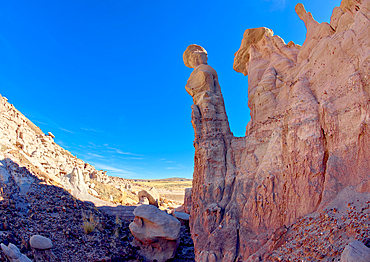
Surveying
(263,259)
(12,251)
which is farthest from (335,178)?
(12,251)

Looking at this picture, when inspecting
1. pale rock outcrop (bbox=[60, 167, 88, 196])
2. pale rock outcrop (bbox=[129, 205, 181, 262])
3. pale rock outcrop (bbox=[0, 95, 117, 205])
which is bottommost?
pale rock outcrop (bbox=[129, 205, 181, 262])

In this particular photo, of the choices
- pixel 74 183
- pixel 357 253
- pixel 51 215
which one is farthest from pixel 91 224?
pixel 357 253

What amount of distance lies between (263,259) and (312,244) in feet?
6.98

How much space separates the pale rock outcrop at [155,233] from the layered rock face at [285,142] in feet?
10.5

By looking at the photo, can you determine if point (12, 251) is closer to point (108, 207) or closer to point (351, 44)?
point (108, 207)

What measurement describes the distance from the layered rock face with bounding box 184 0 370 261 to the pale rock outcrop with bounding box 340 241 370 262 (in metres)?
2.46

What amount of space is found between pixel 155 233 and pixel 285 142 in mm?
10670

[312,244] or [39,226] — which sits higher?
[312,244]

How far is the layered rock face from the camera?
Result: 23.8ft

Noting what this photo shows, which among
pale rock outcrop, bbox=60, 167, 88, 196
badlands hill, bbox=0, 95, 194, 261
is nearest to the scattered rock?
badlands hill, bbox=0, 95, 194, 261

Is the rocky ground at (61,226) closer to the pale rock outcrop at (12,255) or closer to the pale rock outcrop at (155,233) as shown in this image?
the pale rock outcrop at (12,255)

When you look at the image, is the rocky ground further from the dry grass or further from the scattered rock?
the scattered rock

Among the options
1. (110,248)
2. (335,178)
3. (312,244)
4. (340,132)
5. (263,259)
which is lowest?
(110,248)

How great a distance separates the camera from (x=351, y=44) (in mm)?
8062
